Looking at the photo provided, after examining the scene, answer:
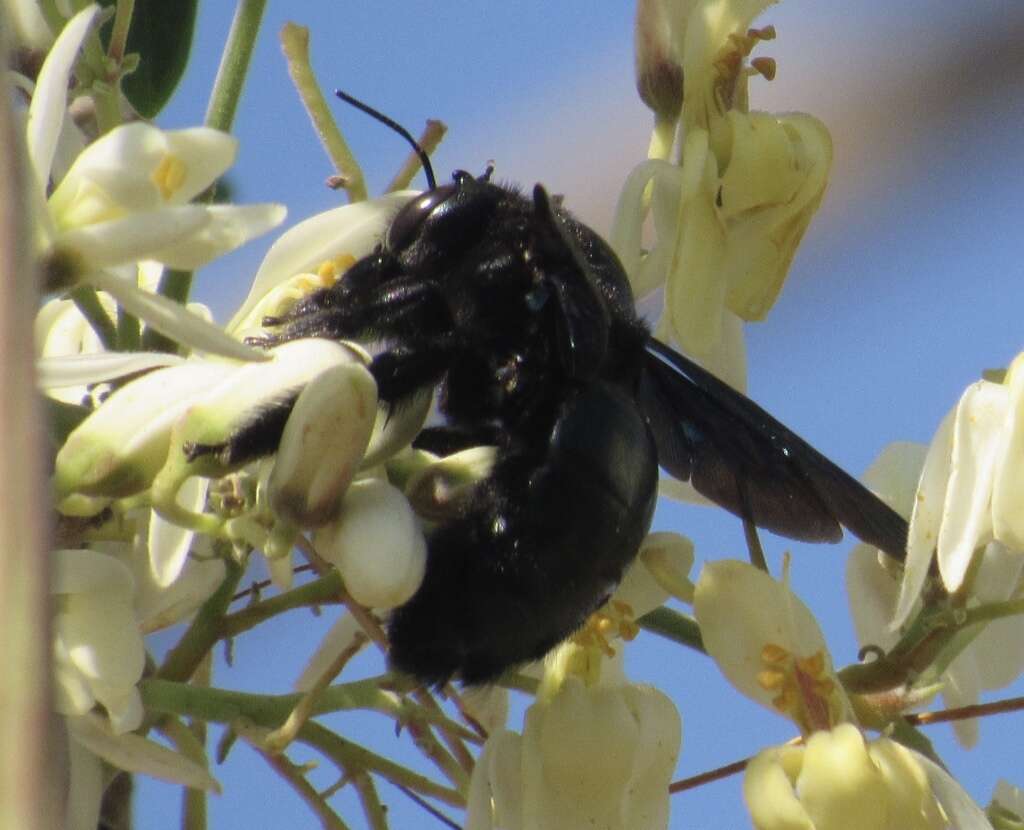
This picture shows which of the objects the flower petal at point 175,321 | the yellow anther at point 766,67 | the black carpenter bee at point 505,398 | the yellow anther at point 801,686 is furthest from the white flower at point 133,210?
the yellow anther at point 766,67

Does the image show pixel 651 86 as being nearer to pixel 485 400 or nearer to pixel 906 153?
pixel 906 153

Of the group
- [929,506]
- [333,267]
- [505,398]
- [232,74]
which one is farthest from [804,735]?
[232,74]

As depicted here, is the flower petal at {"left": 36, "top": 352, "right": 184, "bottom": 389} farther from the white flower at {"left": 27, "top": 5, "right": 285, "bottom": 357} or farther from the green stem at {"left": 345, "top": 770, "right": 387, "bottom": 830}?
the green stem at {"left": 345, "top": 770, "right": 387, "bottom": 830}

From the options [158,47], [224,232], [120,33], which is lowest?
[224,232]

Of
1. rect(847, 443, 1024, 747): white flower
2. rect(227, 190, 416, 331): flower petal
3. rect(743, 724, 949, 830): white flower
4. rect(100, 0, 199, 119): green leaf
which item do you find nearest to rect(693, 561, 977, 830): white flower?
rect(743, 724, 949, 830): white flower

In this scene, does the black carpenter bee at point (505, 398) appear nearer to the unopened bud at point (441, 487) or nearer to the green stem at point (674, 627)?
the unopened bud at point (441, 487)

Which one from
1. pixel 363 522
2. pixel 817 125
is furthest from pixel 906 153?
pixel 363 522

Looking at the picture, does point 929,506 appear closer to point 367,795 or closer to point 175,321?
point 367,795

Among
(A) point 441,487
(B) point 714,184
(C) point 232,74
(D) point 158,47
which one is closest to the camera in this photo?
(A) point 441,487
